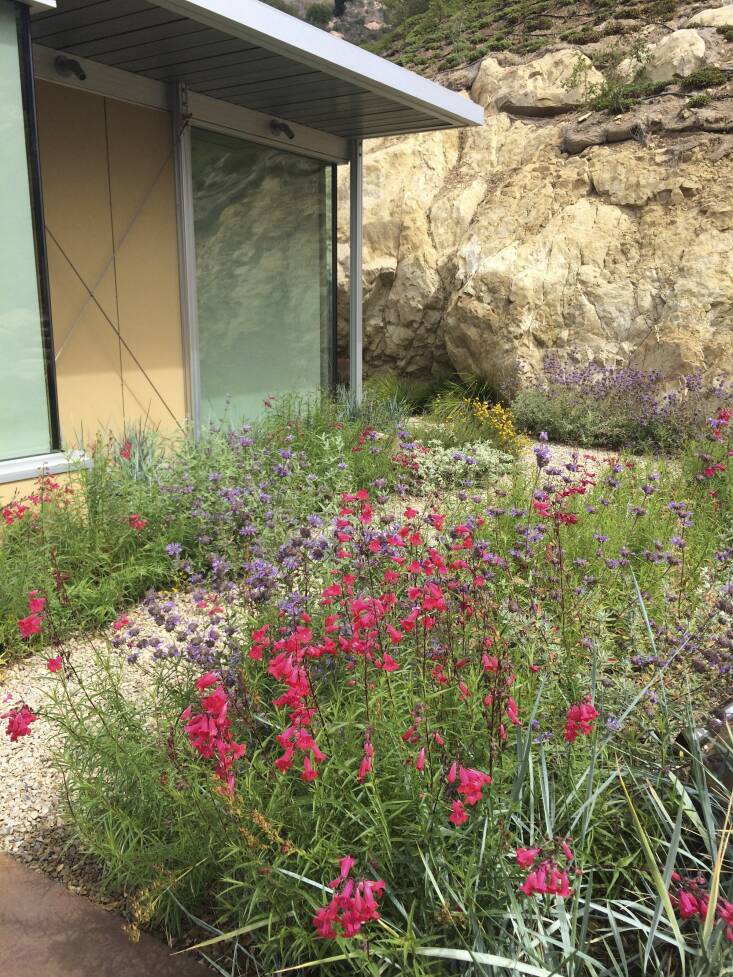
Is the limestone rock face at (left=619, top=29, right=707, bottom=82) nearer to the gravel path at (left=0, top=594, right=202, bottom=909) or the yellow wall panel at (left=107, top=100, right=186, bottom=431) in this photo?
the yellow wall panel at (left=107, top=100, right=186, bottom=431)

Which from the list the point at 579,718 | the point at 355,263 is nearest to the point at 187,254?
the point at 355,263

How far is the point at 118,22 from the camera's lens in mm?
4711

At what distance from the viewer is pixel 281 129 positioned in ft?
23.1

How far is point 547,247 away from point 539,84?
12.1 ft

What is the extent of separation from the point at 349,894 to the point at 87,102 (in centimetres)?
573

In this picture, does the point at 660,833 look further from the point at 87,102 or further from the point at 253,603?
the point at 87,102

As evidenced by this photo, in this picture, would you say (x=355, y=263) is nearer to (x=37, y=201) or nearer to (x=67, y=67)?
(x=67, y=67)

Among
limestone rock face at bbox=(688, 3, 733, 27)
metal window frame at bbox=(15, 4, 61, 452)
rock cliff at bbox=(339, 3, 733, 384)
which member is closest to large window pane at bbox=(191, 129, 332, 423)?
rock cliff at bbox=(339, 3, 733, 384)

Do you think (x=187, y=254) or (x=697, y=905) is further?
(x=187, y=254)

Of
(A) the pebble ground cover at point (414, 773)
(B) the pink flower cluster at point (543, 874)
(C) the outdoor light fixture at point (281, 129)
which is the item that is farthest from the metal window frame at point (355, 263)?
(B) the pink flower cluster at point (543, 874)

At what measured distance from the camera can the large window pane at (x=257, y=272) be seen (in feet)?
21.6

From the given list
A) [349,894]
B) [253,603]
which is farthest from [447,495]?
[349,894]

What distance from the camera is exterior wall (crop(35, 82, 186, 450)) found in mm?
5371

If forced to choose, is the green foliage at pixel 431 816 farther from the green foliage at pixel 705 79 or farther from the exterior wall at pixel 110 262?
the green foliage at pixel 705 79
